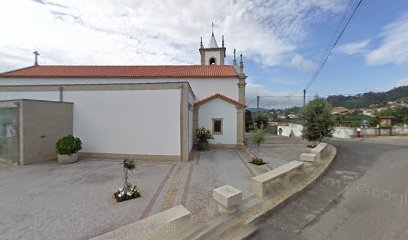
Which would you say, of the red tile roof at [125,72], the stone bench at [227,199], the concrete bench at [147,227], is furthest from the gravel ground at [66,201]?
the red tile roof at [125,72]

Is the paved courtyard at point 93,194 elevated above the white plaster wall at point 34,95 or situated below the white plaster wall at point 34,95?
below

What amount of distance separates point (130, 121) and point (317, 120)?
12329mm

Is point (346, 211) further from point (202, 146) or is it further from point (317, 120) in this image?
point (317, 120)

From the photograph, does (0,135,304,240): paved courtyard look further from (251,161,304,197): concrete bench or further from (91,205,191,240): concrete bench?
(91,205,191,240): concrete bench

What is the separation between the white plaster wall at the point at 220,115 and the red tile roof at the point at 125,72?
3.61m

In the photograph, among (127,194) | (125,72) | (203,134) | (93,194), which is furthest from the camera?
(125,72)

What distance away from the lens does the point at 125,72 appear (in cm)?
1759

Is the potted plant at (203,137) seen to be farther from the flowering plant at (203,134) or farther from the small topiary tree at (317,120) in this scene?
the small topiary tree at (317,120)

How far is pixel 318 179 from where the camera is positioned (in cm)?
645

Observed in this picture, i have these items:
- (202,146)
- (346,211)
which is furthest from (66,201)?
(202,146)

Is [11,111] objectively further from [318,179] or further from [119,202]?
[318,179]

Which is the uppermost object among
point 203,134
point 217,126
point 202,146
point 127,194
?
point 217,126

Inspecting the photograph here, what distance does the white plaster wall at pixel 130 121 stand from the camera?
30.6ft

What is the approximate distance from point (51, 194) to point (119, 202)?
2.11m
